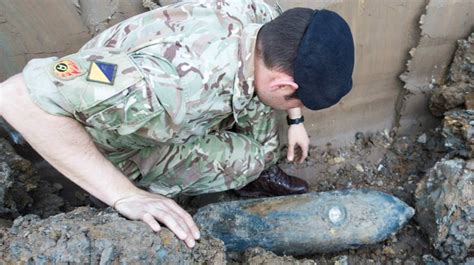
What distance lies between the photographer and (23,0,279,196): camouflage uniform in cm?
147

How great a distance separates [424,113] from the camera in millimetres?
2684

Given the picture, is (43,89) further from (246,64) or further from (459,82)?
(459,82)

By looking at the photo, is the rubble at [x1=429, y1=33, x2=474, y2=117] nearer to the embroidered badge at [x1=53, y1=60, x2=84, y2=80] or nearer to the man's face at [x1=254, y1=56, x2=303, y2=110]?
the man's face at [x1=254, y1=56, x2=303, y2=110]

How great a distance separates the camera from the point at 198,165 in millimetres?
2143

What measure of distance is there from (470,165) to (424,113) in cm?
66

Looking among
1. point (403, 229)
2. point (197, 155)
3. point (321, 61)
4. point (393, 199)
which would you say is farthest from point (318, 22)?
point (403, 229)

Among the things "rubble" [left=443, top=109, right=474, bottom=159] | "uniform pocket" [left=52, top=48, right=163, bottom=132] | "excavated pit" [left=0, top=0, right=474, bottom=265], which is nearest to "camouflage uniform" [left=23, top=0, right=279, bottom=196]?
"uniform pocket" [left=52, top=48, right=163, bottom=132]

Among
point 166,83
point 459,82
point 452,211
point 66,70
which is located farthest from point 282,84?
point 459,82

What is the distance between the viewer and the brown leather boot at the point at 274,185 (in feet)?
8.05

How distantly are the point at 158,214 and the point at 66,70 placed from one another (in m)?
0.51

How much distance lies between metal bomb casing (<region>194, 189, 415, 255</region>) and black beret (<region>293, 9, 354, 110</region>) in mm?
678

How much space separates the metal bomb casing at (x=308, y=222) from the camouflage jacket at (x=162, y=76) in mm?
435

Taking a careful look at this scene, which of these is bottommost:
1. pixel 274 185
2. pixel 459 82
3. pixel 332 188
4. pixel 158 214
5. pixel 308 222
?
pixel 332 188

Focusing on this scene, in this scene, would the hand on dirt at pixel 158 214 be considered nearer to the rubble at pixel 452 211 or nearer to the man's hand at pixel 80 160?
the man's hand at pixel 80 160
